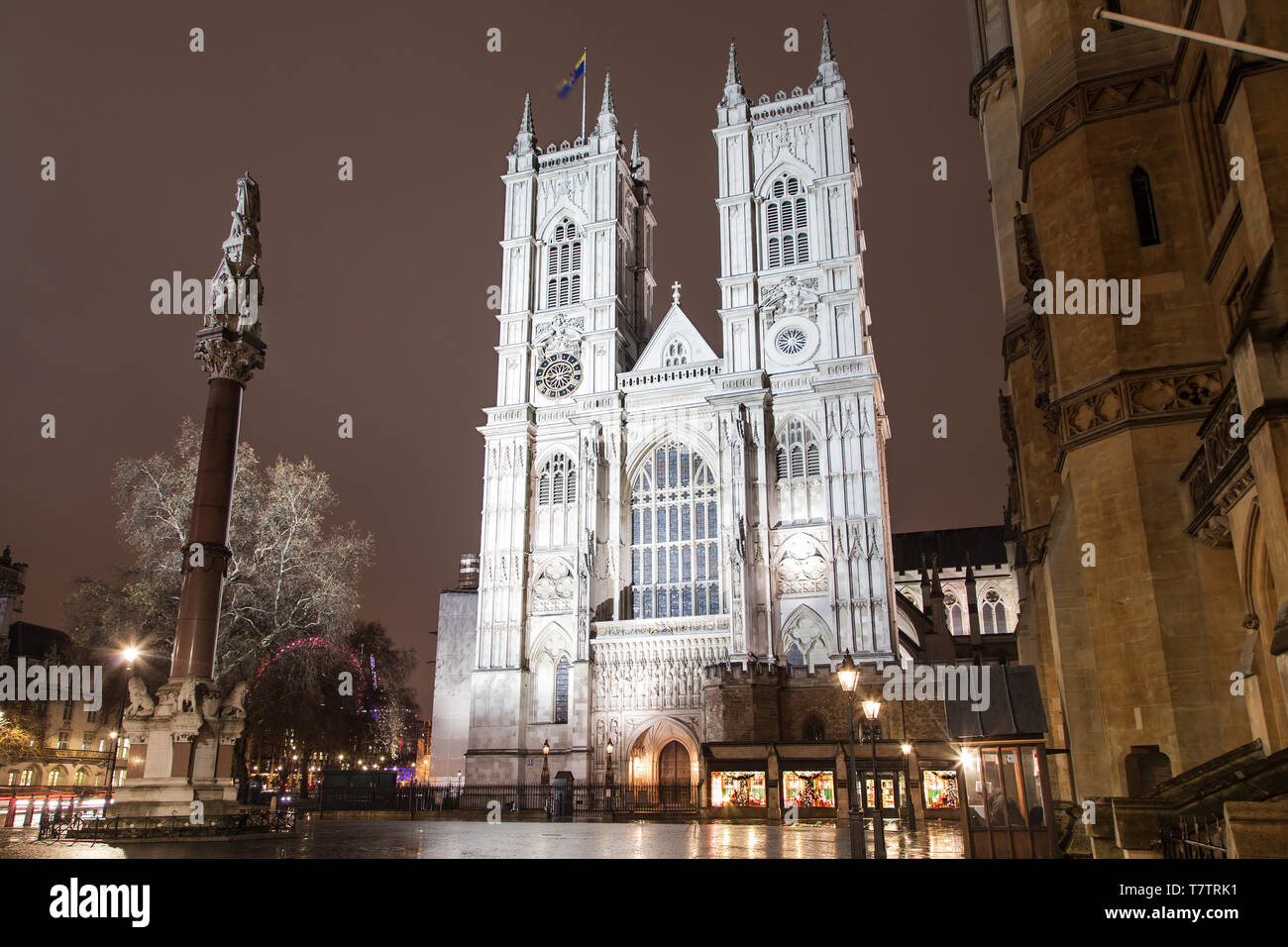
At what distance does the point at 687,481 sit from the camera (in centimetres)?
4575

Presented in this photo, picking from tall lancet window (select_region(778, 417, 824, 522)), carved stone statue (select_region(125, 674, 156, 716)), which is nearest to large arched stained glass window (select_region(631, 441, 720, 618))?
tall lancet window (select_region(778, 417, 824, 522))

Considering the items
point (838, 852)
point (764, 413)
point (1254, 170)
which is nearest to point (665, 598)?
point (764, 413)

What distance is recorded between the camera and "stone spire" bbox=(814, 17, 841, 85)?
1892 inches

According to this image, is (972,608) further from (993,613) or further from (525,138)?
(525,138)

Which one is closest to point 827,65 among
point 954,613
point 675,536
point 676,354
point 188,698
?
point 676,354

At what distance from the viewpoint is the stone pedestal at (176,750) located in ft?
57.3

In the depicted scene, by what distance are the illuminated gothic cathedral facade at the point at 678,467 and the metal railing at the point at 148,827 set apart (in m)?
22.8

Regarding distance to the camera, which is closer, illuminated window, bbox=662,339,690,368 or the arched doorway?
the arched doorway

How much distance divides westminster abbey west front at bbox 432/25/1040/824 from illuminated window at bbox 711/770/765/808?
3.48 meters

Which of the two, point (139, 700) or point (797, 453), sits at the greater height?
point (797, 453)

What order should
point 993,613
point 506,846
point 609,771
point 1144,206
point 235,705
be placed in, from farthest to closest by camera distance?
point 993,613 < point 609,771 < point 235,705 < point 506,846 < point 1144,206

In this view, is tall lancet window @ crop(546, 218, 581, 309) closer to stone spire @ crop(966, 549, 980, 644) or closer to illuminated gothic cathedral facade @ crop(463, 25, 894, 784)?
illuminated gothic cathedral facade @ crop(463, 25, 894, 784)

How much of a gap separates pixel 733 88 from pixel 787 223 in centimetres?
924

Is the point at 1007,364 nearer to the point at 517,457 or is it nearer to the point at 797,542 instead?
the point at 797,542
